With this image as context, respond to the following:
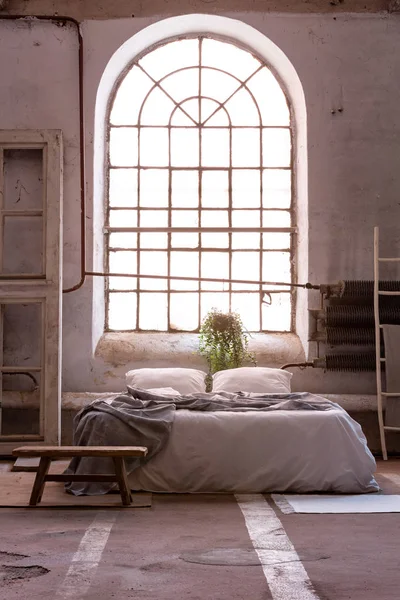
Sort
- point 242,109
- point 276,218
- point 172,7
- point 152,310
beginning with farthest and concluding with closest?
point 242,109, point 276,218, point 152,310, point 172,7

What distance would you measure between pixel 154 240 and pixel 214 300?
84cm

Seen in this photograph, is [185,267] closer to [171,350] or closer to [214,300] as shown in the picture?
[214,300]

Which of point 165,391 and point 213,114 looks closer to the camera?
point 165,391

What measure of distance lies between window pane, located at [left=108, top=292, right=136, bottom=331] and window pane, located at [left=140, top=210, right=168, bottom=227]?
0.73 metres

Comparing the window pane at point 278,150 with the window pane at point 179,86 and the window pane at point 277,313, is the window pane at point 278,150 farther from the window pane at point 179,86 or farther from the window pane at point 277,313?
A: the window pane at point 277,313

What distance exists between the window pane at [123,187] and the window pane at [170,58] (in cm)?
103

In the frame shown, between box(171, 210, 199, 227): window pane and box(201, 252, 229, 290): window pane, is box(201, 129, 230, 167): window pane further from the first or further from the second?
box(201, 252, 229, 290): window pane

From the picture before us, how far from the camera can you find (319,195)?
832 cm

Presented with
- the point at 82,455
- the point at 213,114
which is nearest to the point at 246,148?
the point at 213,114

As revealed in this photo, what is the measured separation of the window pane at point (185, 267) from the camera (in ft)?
28.6

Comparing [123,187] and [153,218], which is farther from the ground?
[123,187]

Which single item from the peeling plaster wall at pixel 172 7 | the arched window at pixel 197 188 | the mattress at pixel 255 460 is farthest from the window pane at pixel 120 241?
the mattress at pixel 255 460

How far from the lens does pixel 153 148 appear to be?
8836 millimetres

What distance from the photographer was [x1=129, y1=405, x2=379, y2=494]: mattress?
5.86 meters
